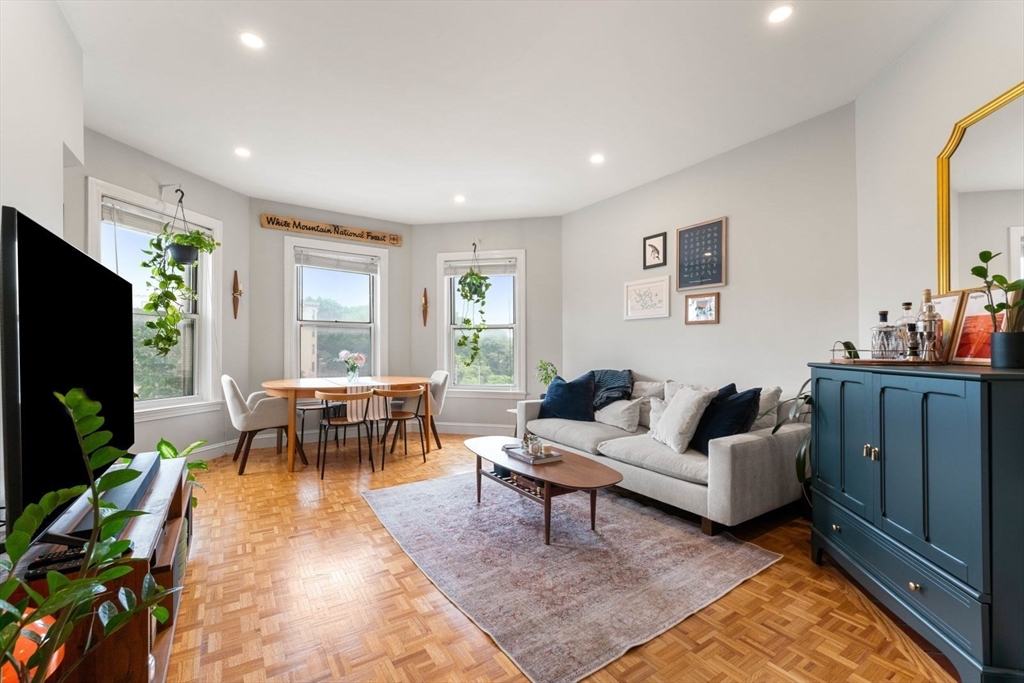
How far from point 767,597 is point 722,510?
1.78ft

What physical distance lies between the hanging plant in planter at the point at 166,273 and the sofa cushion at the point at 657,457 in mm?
3609

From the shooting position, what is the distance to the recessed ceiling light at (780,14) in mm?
2037

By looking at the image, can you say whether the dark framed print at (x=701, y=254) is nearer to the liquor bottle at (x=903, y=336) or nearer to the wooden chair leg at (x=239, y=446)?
the liquor bottle at (x=903, y=336)

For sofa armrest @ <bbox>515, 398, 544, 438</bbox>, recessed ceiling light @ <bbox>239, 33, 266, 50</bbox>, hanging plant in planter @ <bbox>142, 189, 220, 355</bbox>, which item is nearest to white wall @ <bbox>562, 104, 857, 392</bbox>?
sofa armrest @ <bbox>515, 398, 544, 438</bbox>

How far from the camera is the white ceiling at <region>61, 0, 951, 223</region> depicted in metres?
2.12

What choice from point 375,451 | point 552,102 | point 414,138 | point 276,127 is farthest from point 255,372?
point 552,102

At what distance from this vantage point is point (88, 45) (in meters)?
2.35

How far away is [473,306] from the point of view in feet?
18.6

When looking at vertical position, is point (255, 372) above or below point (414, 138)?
below

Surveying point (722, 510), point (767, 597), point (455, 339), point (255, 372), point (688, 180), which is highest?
point (688, 180)

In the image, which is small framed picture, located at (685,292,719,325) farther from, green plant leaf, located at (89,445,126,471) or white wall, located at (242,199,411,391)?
white wall, located at (242,199,411,391)

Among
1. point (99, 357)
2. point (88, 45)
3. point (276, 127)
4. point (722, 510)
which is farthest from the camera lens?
point (276, 127)

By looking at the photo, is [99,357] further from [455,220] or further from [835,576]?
[455,220]

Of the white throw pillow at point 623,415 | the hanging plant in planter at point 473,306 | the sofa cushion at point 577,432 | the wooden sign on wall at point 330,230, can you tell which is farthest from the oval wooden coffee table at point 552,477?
the wooden sign on wall at point 330,230
